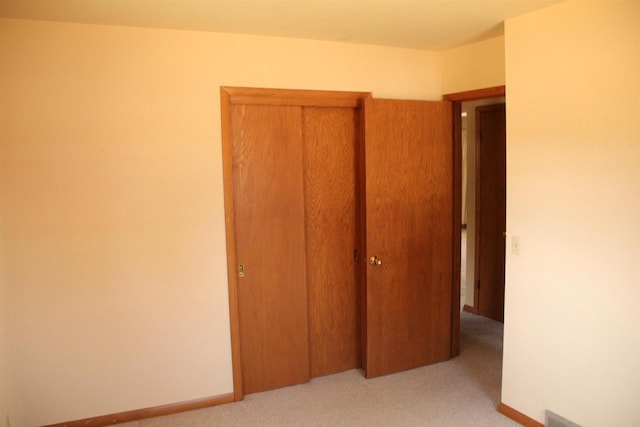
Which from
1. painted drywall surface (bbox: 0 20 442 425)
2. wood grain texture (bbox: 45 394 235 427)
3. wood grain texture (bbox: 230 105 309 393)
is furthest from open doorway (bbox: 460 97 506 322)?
wood grain texture (bbox: 45 394 235 427)

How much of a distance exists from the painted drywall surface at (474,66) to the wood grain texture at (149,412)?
2.73 meters

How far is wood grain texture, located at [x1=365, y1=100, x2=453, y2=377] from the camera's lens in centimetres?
304

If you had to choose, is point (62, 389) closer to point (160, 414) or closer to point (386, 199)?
point (160, 414)

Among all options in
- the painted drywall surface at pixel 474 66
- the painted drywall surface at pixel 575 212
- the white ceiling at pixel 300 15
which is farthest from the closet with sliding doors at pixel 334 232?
the painted drywall surface at pixel 575 212

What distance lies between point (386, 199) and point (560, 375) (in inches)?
57.9

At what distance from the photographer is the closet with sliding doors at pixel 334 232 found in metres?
2.89

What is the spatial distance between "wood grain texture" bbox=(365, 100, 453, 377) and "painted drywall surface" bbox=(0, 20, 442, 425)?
0.74 m

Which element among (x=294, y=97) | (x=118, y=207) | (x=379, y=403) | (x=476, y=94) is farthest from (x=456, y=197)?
(x=118, y=207)

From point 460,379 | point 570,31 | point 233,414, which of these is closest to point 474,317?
point 460,379

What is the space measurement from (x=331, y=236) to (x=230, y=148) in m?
0.96

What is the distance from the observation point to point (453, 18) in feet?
8.20

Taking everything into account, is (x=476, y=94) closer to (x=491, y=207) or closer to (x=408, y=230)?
(x=408, y=230)

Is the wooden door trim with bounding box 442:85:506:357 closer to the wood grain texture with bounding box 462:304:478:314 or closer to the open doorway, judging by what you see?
the open doorway

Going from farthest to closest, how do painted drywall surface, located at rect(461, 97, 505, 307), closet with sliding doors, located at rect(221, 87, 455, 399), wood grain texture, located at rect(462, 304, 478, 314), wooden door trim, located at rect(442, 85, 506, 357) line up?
wood grain texture, located at rect(462, 304, 478, 314)
painted drywall surface, located at rect(461, 97, 505, 307)
wooden door trim, located at rect(442, 85, 506, 357)
closet with sliding doors, located at rect(221, 87, 455, 399)
